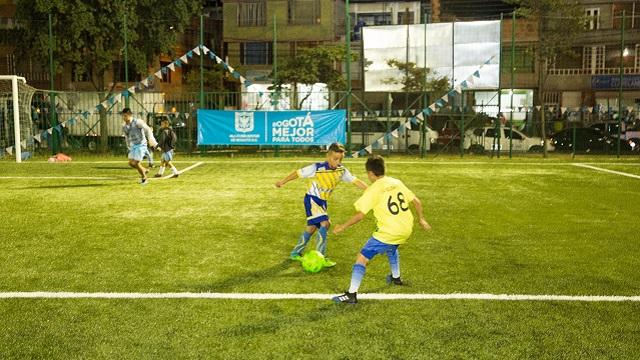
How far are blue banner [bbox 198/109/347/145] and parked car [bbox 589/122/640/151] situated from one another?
13083 millimetres

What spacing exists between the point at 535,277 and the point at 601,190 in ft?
30.1

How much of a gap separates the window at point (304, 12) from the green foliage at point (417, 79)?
19850mm

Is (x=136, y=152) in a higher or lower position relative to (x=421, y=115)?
lower

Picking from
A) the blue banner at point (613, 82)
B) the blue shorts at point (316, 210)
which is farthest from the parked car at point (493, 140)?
the blue banner at point (613, 82)

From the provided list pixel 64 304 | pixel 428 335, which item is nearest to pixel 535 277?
pixel 428 335

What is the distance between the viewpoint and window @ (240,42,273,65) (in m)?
49.8

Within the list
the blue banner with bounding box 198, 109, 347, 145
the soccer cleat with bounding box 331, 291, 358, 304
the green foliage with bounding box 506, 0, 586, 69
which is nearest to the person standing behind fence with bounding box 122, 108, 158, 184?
the blue banner with bounding box 198, 109, 347, 145

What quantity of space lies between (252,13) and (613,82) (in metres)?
27.2

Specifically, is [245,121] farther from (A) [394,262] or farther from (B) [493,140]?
(A) [394,262]

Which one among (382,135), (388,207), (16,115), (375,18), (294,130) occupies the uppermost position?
(375,18)

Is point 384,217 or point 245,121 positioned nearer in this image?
point 384,217

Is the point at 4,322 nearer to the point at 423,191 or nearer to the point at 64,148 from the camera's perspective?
the point at 423,191

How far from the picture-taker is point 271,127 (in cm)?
2509

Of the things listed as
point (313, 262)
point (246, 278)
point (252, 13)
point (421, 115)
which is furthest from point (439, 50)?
point (252, 13)
